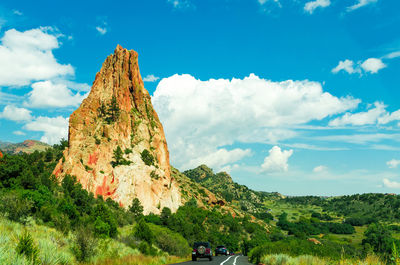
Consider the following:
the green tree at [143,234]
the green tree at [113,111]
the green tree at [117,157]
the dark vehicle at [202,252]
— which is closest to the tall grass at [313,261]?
the dark vehicle at [202,252]

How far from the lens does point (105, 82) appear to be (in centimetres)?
9781

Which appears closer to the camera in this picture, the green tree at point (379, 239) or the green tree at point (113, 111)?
the green tree at point (113, 111)

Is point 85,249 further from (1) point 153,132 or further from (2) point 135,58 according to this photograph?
(2) point 135,58

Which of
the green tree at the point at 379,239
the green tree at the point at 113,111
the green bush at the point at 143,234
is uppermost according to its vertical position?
the green tree at the point at 113,111

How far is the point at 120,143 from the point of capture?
84.1 m

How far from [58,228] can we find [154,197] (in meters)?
55.2

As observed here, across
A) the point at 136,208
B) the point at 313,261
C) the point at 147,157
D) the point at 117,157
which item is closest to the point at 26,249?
the point at 313,261

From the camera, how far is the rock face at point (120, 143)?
74625mm

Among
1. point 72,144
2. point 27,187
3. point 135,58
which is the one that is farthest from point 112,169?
point 135,58

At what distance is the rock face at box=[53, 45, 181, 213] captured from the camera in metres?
74.6

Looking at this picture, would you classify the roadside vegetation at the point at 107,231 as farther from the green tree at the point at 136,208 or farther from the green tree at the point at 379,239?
the green tree at the point at 379,239

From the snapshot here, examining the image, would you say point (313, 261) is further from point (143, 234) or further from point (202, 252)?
point (143, 234)

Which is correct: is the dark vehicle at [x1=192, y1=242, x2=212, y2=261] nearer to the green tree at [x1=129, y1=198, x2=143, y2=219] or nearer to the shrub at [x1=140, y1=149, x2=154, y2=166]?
the green tree at [x1=129, y1=198, x2=143, y2=219]

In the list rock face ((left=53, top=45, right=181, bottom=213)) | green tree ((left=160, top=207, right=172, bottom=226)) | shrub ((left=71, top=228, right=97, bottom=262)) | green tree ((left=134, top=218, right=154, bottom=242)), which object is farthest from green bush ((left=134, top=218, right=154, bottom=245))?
rock face ((left=53, top=45, right=181, bottom=213))
